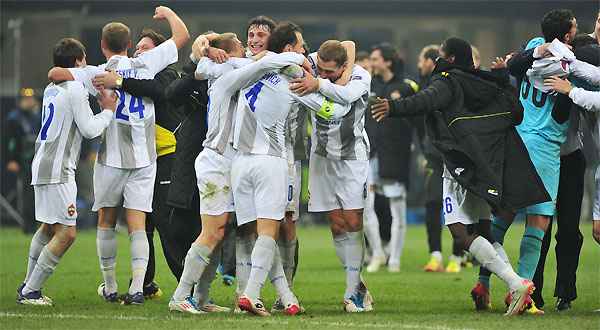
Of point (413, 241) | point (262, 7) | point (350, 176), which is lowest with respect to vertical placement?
point (413, 241)

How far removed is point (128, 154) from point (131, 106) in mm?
413

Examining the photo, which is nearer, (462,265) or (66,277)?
(66,277)

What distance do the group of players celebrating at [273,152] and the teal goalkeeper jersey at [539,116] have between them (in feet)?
0.04

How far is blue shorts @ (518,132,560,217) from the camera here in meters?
10.4

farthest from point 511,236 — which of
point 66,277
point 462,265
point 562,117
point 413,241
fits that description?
point 562,117

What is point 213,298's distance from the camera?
38.7ft

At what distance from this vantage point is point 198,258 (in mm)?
9992

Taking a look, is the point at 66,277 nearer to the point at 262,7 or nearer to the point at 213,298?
the point at 213,298

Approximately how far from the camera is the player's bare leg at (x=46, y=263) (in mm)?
10938

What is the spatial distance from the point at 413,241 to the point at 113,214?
33.8 ft

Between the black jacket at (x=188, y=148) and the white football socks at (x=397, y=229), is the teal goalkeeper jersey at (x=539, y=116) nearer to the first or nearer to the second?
the black jacket at (x=188, y=148)

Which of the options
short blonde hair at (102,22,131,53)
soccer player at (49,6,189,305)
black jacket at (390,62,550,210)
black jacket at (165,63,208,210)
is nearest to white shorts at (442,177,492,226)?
black jacket at (390,62,550,210)

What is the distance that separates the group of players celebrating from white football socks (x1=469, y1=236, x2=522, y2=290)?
1cm

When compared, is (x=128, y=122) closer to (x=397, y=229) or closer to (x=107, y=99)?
(x=107, y=99)
